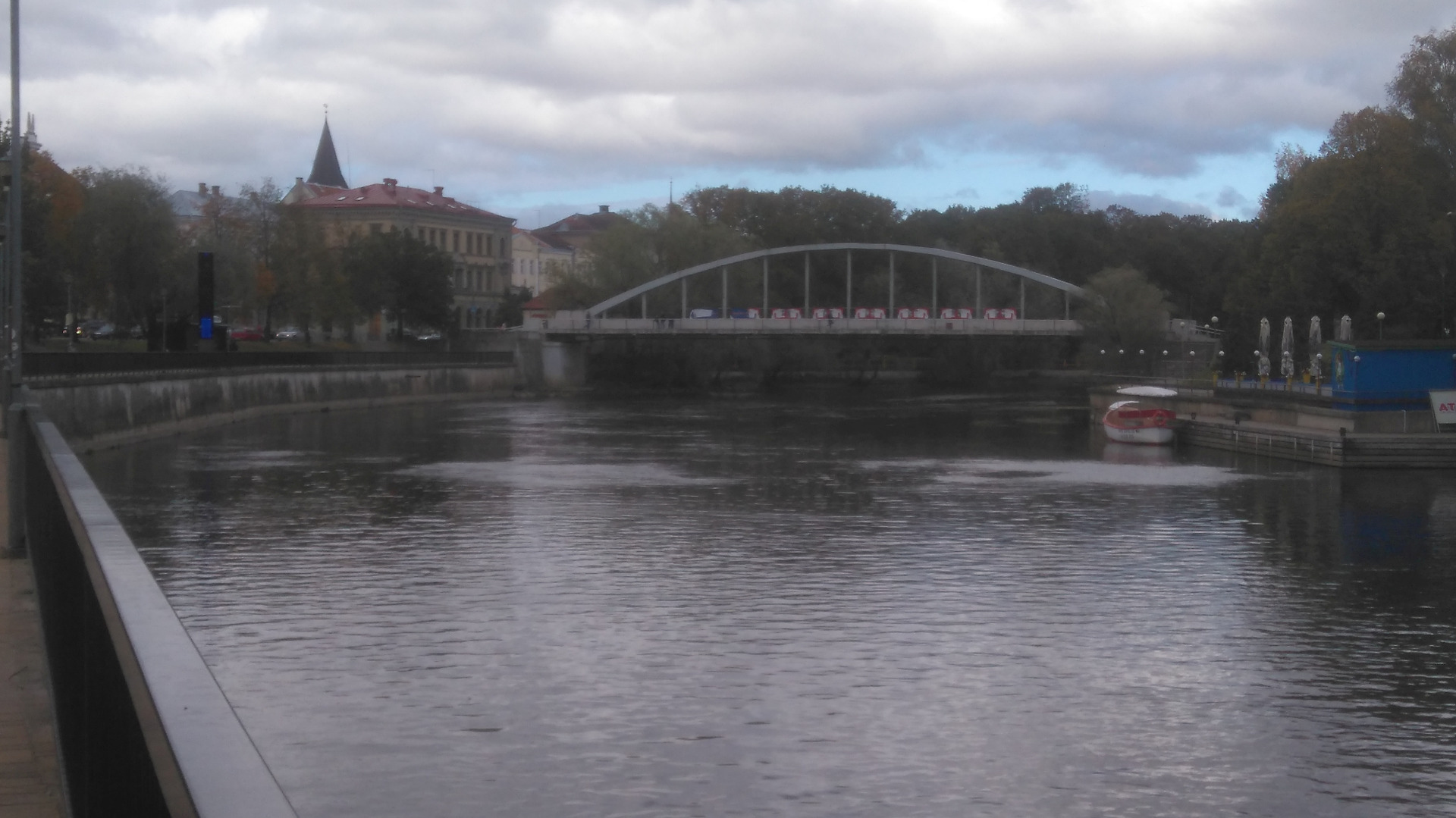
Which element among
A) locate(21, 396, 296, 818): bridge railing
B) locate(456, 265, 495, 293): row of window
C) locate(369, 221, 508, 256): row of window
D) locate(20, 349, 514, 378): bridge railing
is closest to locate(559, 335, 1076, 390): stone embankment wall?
locate(20, 349, 514, 378): bridge railing

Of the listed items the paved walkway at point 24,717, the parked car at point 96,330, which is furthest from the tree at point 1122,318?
the paved walkway at point 24,717

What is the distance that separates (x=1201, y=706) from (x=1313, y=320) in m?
41.7

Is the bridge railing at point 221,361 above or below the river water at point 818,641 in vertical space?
above

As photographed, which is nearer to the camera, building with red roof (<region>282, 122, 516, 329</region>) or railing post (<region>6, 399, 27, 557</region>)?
railing post (<region>6, 399, 27, 557</region>)

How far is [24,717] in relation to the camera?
24.5ft

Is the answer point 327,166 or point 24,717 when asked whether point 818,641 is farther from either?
point 327,166

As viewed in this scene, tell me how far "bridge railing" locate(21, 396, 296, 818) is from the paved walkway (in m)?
0.41

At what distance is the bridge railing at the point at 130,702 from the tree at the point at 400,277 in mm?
78241

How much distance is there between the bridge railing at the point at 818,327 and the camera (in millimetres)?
80500

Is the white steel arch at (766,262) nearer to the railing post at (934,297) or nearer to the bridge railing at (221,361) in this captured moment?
the railing post at (934,297)

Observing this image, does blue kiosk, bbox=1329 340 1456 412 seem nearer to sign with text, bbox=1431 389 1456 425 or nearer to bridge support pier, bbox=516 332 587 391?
sign with text, bbox=1431 389 1456 425

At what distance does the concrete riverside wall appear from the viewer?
120 ft

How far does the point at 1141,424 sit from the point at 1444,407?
10094mm

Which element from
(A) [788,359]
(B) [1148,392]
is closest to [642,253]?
(A) [788,359]
